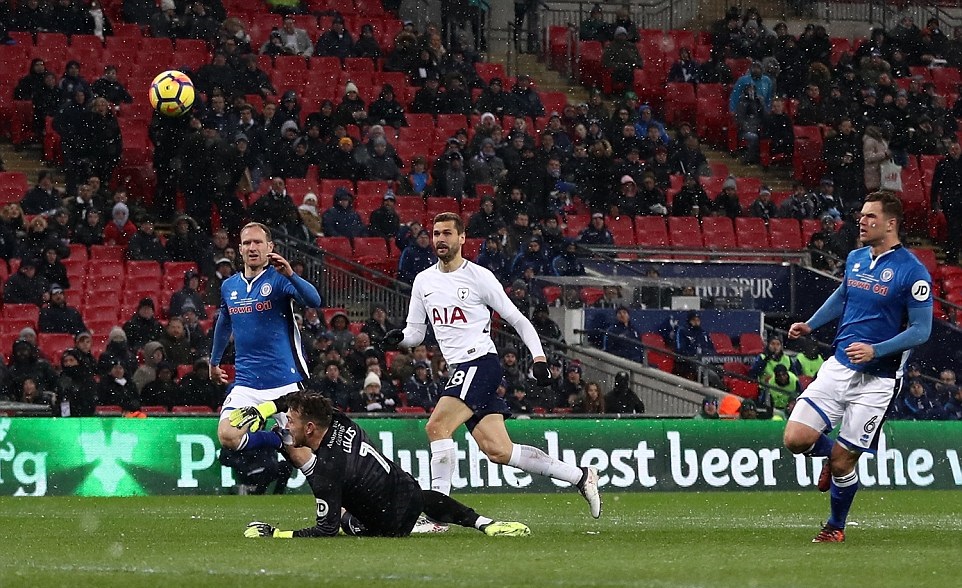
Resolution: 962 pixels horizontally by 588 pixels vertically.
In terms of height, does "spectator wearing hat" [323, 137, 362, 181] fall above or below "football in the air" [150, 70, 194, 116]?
below

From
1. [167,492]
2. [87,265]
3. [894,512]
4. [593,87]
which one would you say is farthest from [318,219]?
[894,512]

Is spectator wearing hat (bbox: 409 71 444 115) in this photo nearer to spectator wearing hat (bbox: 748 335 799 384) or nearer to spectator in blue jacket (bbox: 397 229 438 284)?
spectator in blue jacket (bbox: 397 229 438 284)

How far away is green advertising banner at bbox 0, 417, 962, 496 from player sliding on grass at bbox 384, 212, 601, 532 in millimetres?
7035

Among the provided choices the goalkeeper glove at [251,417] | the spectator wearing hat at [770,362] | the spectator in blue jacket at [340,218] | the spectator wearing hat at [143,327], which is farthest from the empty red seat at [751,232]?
the goalkeeper glove at [251,417]

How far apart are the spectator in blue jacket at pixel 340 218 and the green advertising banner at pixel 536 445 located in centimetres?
574

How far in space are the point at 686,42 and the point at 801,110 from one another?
9.89 feet

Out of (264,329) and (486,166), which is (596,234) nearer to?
(486,166)

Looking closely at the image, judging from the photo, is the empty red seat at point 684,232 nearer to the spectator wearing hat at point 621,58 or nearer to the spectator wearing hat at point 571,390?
the spectator wearing hat at point 621,58

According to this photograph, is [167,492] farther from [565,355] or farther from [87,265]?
[565,355]

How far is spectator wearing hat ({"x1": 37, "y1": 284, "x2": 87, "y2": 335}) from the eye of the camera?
2053cm

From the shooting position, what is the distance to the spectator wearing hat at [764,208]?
27906mm

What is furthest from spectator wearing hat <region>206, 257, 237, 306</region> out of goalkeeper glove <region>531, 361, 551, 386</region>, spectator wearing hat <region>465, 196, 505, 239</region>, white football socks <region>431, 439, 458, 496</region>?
goalkeeper glove <region>531, 361, 551, 386</region>

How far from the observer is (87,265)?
72.8 ft

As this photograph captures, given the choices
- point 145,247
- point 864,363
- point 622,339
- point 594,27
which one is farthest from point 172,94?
point 594,27
